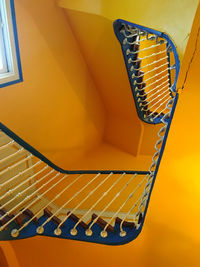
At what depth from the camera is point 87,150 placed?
487 cm

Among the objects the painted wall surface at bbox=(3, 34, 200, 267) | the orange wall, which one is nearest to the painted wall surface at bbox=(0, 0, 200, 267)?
the painted wall surface at bbox=(3, 34, 200, 267)

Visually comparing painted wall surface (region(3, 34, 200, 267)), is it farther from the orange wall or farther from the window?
the window

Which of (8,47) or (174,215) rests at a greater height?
(8,47)

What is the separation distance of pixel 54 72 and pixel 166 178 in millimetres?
2540

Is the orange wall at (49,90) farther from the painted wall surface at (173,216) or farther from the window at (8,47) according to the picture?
the painted wall surface at (173,216)

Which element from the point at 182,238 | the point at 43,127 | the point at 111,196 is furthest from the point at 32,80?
the point at 182,238

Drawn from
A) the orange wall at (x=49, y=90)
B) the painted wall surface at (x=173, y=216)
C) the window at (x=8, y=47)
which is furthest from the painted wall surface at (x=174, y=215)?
the window at (x=8, y=47)

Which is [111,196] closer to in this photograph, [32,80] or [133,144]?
[133,144]

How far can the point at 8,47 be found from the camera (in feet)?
8.95

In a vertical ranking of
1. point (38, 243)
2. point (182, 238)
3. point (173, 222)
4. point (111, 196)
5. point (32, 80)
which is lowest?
point (111, 196)

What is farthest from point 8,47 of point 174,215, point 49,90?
point 174,215

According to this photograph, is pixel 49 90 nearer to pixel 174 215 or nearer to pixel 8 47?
pixel 8 47

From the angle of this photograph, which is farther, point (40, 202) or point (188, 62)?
point (40, 202)

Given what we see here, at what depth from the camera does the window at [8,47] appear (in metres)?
2.56
